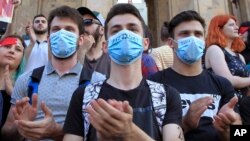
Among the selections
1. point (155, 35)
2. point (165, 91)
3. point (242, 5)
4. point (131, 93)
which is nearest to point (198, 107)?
point (165, 91)

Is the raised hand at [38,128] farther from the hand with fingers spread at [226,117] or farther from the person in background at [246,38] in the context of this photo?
the person in background at [246,38]

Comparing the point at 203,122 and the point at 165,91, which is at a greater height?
the point at 165,91

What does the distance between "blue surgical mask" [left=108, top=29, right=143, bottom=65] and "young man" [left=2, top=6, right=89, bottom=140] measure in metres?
0.66

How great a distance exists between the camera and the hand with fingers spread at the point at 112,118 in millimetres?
2113

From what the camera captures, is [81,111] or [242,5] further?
[242,5]

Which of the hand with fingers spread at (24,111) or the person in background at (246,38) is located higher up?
the person in background at (246,38)

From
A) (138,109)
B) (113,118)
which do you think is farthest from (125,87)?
(113,118)

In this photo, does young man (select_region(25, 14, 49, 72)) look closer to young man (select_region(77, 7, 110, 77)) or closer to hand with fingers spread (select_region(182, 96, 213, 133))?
young man (select_region(77, 7, 110, 77))

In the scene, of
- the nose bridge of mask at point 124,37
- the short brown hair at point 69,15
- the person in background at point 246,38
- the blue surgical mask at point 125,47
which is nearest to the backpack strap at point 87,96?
the blue surgical mask at point 125,47

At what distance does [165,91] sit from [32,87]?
139 cm

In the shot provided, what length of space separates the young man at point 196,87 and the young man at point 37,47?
101 inches

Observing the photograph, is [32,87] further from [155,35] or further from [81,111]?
[155,35]

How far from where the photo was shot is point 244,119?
3572mm

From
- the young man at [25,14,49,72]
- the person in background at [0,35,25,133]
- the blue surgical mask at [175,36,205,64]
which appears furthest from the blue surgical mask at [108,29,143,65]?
the young man at [25,14,49,72]
